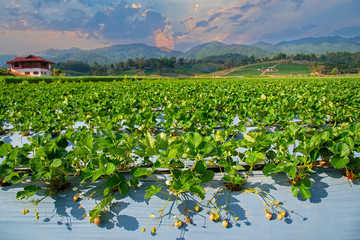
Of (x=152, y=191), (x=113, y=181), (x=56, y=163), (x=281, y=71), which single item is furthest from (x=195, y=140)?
(x=281, y=71)

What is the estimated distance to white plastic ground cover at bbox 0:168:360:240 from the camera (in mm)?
1335

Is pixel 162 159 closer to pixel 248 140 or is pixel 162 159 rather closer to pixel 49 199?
pixel 248 140

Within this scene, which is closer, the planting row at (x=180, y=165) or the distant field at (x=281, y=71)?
the planting row at (x=180, y=165)

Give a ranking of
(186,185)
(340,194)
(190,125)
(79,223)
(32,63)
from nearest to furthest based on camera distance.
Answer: (186,185), (79,223), (340,194), (190,125), (32,63)

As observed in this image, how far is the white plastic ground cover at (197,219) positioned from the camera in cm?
133

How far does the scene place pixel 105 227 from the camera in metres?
1.39

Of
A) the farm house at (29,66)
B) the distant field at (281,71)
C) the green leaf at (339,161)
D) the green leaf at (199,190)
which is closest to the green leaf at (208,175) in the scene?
the green leaf at (199,190)

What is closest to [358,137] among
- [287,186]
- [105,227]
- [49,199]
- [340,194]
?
[340,194]

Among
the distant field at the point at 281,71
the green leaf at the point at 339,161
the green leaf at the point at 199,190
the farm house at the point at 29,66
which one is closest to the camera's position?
the green leaf at the point at 199,190

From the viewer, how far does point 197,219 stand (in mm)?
1412

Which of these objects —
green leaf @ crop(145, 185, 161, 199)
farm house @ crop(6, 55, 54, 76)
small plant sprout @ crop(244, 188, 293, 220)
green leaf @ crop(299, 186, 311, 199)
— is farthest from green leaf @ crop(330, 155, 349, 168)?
farm house @ crop(6, 55, 54, 76)

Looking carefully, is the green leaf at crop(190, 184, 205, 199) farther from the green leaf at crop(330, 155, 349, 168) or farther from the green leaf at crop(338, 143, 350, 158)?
the green leaf at crop(338, 143, 350, 158)

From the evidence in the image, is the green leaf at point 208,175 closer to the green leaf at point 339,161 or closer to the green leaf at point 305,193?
the green leaf at point 305,193

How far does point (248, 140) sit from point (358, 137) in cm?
91
